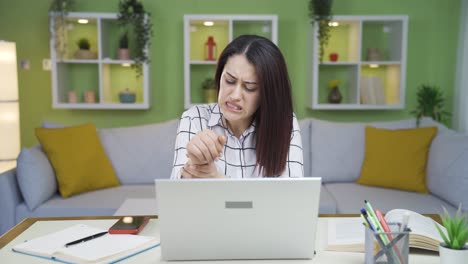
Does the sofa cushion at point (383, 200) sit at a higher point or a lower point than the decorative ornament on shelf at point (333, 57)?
lower

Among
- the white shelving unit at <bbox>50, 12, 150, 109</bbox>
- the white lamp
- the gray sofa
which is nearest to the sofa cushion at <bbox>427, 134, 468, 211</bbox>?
the gray sofa

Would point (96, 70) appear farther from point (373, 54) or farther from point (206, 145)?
point (206, 145)

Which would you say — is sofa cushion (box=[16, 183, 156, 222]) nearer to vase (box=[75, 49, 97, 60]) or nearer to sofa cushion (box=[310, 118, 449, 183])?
sofa cushion (box=[310, 118, 449, 183])

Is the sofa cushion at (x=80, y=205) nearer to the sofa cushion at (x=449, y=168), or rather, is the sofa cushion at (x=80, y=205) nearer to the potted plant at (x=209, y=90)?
the potted plant at (x=209, y=90)

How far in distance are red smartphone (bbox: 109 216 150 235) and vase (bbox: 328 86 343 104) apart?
2.90 m

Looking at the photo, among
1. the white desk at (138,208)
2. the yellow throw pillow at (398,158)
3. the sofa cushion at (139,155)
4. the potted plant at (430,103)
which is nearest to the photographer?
the white desk at (138,208)

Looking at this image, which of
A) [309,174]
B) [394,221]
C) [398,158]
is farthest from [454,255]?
[309,174]

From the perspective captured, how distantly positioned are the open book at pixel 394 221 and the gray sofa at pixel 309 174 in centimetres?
139

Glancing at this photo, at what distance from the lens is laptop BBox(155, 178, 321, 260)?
3.22 feet

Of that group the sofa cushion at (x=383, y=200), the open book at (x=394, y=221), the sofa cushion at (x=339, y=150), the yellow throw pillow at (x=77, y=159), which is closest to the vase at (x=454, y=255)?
the open book at (x=394, y=221)

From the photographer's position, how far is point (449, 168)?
2715mm

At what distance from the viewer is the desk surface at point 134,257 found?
111cm

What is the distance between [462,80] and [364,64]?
87 cm

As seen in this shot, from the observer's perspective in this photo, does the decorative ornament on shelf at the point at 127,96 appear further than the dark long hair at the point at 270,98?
Yes
